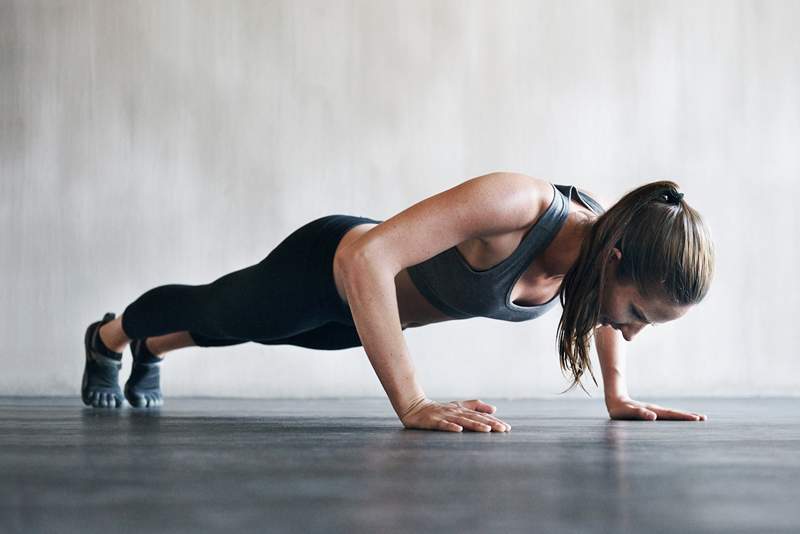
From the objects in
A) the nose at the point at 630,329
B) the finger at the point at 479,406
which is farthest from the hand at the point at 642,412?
the finger at the point at 479,406

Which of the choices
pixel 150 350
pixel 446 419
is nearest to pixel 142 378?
pixel 150 350

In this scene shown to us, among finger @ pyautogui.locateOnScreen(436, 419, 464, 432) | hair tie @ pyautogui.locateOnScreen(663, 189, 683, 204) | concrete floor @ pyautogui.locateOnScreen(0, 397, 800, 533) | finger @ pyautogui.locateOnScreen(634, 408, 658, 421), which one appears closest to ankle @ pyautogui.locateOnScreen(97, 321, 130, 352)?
concrete floor @ pyautogui.locateOnScreen(0, 397, 800, 533)

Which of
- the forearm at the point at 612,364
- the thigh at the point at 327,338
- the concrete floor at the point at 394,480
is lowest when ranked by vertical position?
the concrete floor at the point at 394,480

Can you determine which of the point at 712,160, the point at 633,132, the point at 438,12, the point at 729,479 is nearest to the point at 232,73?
the point at 438,12

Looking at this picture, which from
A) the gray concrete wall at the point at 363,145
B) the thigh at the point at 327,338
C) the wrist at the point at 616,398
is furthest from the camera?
the gray concrete wall at the point at 363,145

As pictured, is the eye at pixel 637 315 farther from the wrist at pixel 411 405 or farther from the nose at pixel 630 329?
the wrist at pixel 411 405

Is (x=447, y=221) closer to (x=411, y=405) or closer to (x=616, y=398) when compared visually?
(x=411, y=405)

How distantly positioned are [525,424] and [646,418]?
0.25 meters

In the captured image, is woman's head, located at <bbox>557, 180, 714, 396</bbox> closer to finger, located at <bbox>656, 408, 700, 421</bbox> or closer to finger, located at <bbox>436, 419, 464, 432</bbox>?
finger, located at <bbox>436, 419, 464, 432</bbox>

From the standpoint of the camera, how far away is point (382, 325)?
51.8 inches

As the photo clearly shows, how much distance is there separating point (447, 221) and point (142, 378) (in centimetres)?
116

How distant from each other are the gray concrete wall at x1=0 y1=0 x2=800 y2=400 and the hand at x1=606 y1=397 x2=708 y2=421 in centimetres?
129

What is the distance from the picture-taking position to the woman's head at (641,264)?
1.29m

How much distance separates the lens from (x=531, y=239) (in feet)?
4.53
